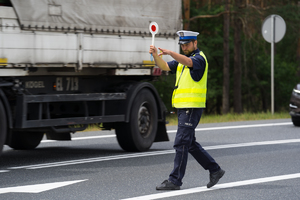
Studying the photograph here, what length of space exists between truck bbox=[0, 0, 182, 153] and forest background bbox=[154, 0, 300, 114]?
57.9ft

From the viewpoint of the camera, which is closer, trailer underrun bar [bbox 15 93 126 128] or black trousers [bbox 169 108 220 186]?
black trousers [bbox 169 108 220 186]

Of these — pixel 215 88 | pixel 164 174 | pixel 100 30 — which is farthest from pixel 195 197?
pixel 215 88

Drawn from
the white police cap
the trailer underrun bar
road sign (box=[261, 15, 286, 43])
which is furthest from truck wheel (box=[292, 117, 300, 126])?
the white police cap

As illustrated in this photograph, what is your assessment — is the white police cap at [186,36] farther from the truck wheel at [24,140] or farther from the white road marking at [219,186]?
the truck wheel at [24,140]

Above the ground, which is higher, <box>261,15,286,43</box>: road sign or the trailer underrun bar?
<box>261,15,286,43</box>: road sign

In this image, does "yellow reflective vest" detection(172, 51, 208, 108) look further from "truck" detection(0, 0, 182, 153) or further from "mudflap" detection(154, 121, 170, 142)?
"mudflap" detection(154, 121, 170, 142)

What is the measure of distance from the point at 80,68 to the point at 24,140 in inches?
87.6

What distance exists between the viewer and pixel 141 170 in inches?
336

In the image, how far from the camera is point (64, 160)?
9.72m

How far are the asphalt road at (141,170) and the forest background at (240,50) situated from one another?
16936mm

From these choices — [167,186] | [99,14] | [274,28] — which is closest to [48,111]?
[99,14]

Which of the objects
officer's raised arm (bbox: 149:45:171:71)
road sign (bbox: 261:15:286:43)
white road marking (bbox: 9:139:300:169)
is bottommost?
white road marking (bbox: 9:139:300:169)

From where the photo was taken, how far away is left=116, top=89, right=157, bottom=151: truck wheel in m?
10.6

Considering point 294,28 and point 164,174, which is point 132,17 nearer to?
point 164,174
